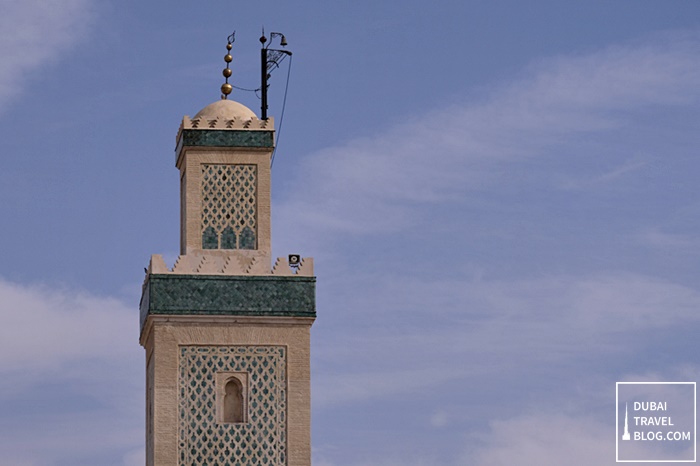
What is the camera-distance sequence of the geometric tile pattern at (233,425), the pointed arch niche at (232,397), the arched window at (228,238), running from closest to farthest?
the geometric tile pattern at (233,425) < the pointed arch niche at (232,397) < the arched window at (228,238)

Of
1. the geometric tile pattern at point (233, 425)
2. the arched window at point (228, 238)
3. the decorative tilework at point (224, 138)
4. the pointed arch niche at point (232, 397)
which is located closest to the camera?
the geometric tile pattern at point (233, 425)

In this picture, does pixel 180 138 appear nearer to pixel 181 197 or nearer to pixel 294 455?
pixel 181 197

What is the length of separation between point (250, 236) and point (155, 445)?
8.30ft

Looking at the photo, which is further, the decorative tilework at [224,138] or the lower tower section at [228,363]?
the decorative tilework at [224,138]

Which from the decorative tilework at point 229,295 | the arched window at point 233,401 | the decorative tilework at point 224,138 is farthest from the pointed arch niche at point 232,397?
the decorative tilework at point 224,138

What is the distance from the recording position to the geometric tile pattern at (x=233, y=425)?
907 inches

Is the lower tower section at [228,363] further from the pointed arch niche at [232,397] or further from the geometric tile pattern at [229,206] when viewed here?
the geometric tile pattern at [229,206]

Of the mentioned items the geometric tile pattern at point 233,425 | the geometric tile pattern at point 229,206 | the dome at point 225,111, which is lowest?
the geometric tile pattern at point 233,425

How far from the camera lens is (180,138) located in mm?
24172

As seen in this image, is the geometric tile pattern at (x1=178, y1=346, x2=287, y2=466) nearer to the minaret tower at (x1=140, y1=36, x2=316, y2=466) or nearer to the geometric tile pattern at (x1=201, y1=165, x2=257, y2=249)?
the minaret tower at (x1=140, y1=36, x2=316, y2=466)

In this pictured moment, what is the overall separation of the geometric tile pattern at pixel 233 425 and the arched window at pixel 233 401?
114 mm

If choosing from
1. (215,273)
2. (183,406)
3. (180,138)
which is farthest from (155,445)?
(180,138)

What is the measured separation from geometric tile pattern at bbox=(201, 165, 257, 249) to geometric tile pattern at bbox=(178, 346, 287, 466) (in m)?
1.23

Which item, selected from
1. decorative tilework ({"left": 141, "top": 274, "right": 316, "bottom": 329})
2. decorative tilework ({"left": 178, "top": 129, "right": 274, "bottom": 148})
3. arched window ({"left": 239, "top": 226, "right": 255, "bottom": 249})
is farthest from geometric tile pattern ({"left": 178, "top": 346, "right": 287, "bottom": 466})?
decorative tilework ({"left": 178, "top": 129, "right": 274, "bottom": 148})
